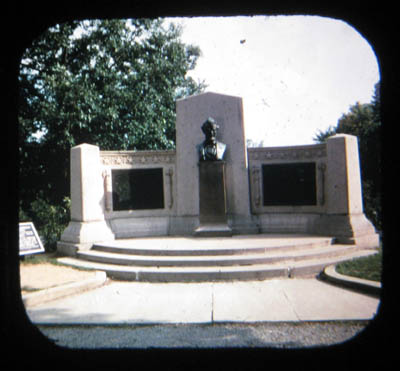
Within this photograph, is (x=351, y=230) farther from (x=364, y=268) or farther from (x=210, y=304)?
(x=210, y=304)

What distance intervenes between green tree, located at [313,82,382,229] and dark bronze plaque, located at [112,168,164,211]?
6.38 meters

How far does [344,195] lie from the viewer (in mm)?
9008

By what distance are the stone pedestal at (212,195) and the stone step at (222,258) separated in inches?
97.0

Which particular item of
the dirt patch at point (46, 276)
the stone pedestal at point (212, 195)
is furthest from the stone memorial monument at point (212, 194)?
the dirt patch at point (46, 276)

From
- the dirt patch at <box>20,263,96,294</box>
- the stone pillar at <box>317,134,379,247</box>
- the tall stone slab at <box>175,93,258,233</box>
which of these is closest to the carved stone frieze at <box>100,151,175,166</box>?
the tall stone slab at <box>175,93,258,233</box>

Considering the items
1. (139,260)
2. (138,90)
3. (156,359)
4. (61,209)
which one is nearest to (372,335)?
(156,359)

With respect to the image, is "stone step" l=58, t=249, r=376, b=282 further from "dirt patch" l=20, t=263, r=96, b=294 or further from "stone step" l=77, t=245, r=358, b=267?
"dirt patch" l=20, t=263, r=96, b=294

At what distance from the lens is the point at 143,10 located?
2.22 m

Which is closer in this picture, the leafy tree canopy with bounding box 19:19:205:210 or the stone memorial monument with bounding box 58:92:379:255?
the stone memorial monument with bounding box 58:92:379:255

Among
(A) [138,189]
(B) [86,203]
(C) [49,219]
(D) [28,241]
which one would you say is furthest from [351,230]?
(C) [49,219]

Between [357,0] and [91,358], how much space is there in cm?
283

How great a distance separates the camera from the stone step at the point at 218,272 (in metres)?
6.29

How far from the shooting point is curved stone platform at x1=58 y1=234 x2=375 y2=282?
6.36 m

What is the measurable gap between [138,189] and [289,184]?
4733 mm
